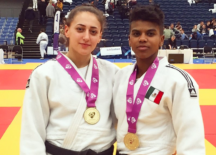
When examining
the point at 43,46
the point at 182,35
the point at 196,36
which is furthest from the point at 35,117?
the point at 196,36

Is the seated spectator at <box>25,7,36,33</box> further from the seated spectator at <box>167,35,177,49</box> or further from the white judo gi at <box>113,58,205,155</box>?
the white judo gi at <box>113,58,205,155</box>

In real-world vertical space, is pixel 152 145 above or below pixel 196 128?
below

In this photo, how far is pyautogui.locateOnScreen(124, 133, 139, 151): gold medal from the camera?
1.73 meters

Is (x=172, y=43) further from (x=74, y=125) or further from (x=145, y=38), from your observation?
(x=74, y=125)

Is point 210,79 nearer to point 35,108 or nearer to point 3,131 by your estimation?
point 3,131

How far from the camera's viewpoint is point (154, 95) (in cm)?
170

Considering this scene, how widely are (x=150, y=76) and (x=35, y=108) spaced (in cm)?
85

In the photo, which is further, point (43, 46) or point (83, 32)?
point (43, 46)

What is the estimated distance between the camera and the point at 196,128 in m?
1.59

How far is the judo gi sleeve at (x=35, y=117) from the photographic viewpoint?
5.65ft

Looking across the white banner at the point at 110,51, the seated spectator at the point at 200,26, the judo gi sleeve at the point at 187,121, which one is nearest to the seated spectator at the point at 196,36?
the seated spectator at the point at 200,26

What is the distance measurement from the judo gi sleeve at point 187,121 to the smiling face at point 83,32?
0.72m

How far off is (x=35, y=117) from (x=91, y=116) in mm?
396

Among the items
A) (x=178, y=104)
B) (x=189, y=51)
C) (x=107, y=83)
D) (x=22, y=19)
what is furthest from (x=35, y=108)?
(x=22, y=19)
